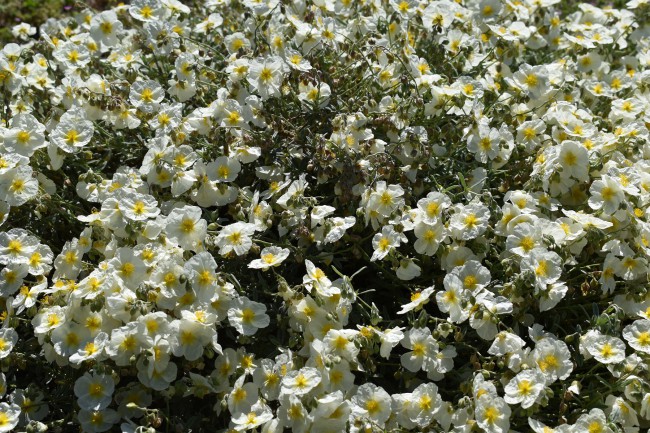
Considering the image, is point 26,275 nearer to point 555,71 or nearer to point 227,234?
point 227,234

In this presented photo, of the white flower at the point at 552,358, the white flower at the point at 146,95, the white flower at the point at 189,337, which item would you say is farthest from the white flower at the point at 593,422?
the white flower at the point at 146,95

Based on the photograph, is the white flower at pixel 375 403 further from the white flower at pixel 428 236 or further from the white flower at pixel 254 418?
the white flower at pixel 428 236

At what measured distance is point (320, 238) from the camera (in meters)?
2.80

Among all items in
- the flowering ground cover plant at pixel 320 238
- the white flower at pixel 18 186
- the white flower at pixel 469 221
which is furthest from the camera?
the white flower at pixel 18 186

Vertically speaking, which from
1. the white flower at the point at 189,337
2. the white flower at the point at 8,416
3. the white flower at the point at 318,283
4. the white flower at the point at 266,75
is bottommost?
the white flower at the point at 8,416

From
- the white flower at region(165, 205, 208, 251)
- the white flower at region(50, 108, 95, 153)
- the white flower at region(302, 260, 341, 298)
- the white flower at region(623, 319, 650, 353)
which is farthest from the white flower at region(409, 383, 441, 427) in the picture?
the white flower at region(50, 108, 95, 153)

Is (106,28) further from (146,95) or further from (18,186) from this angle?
(18,186)

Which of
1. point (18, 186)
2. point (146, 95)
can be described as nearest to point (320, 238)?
point (146, 95)

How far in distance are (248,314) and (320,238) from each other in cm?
37

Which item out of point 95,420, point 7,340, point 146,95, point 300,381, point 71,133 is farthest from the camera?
point 146,95

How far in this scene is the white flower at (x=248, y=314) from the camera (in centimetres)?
260

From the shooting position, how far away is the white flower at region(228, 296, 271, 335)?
260cm

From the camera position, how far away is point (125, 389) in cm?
260

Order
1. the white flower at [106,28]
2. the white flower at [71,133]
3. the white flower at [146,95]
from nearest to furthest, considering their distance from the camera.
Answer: the white flower at [71,133]
the white flower at [146,95]
the white flower at [106,28]
